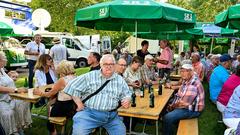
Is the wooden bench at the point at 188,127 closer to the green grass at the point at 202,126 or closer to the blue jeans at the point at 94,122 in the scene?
the blue jeans at the point at 94,122

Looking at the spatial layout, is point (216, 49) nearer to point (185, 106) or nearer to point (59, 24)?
point (59, 24)

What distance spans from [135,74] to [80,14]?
1570mm

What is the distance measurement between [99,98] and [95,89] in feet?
0.41

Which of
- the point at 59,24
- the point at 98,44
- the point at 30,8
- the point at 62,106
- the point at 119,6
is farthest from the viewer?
the point at 98,44

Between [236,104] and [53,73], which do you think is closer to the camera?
[236,104]

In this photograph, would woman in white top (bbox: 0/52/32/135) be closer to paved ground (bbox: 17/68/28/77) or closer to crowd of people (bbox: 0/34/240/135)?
crowd of people (bbox: 0/34/240/135)

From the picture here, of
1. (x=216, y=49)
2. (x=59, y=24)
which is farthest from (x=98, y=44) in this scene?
(x=216, y=49)

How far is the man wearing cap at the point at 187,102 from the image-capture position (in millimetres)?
4594

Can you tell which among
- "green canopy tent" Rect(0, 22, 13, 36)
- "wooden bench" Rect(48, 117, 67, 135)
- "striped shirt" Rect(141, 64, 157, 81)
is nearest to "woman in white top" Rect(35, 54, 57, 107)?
"wooden bench" Rect(48, 117, 67, 135)

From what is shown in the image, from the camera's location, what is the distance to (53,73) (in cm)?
601

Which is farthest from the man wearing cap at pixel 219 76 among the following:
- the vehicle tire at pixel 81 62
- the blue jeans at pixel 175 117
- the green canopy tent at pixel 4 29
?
the vehicle tire at pixel 81 62

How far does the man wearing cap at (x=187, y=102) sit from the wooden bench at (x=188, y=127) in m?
0.08

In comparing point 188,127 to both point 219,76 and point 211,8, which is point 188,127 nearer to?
point 219,76

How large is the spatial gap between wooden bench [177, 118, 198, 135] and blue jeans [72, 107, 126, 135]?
86cm
